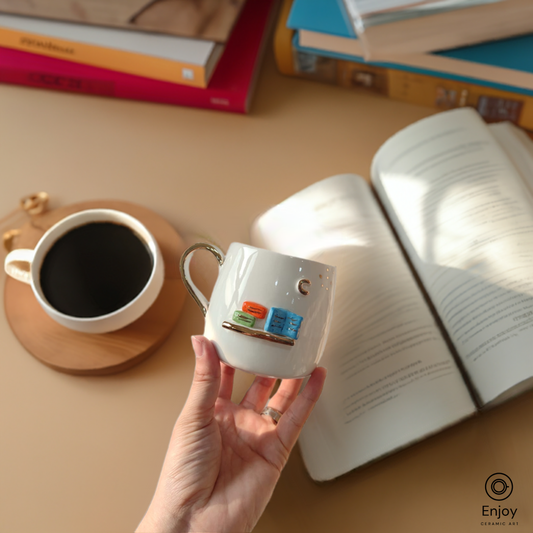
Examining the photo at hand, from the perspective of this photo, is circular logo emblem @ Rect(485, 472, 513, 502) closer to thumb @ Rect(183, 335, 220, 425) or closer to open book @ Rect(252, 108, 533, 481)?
open book @ Rect(252, 108, 533, 481)

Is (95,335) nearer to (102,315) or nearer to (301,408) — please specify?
(102,315)

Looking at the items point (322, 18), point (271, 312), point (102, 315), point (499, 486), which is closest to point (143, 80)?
point (322, 18)

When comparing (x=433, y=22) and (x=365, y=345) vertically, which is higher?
(x=433, y=22)

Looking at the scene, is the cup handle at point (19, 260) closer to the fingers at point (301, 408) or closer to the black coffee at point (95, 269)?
the black coffee at point (95, 269)

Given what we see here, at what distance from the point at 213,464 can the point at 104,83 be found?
60 cm

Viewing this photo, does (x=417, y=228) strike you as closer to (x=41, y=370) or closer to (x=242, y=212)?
(x=242, y=212)

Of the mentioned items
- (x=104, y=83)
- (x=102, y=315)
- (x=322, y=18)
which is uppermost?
(x=322, y=18)

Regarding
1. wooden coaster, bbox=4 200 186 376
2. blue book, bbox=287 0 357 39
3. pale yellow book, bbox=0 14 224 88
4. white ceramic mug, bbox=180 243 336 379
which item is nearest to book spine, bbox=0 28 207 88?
pale yellow book, bbox=0 14 224 88

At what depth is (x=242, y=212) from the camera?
0.68m

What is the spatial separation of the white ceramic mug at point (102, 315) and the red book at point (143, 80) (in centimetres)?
29

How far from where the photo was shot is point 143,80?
2.49 feet

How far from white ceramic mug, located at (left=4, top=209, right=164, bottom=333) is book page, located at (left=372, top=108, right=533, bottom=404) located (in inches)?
12.2

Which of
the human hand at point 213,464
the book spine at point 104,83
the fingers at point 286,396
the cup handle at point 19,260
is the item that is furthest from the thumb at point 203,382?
the book spine at point 104,83

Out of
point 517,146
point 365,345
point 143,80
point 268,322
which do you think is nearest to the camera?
point 268,322
